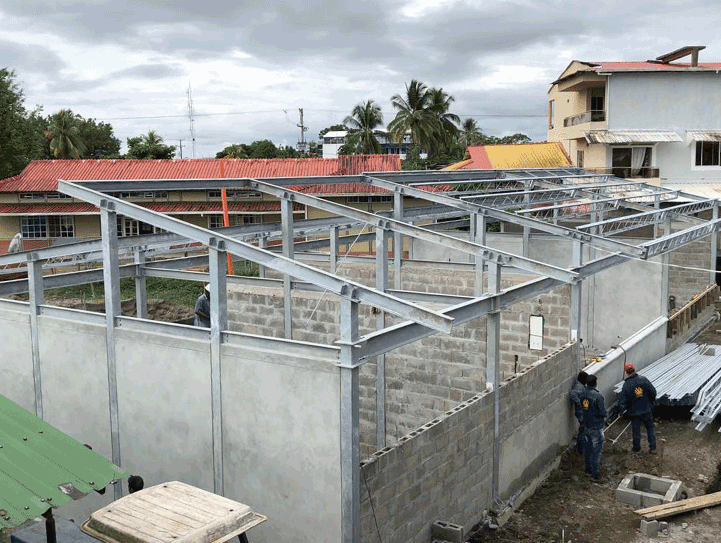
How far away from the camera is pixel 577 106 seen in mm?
37750

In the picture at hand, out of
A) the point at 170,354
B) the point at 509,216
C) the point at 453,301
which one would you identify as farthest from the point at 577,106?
the point at 170,354

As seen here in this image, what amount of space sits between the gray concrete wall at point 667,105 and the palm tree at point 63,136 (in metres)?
36.1

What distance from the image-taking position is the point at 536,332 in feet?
41.4

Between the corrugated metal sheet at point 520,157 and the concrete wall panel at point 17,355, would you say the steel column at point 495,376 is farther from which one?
the corrugated metal sheet at point 520,157

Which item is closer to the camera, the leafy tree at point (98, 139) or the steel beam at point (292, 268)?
the steel beam at point (292, 268)

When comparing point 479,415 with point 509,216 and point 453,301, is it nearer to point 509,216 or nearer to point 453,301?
point 453,301

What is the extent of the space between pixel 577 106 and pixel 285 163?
14759 mm

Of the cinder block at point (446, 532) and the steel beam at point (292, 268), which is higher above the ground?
the steel beam at point (292, 268)

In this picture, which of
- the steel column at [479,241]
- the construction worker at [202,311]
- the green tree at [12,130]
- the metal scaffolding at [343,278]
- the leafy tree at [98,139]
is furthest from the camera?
the leafy tree at [98,139]

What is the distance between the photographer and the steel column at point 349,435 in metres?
6.86

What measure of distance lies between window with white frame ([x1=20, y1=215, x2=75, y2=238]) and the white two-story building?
78.5ft

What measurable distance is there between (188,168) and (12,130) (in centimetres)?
765

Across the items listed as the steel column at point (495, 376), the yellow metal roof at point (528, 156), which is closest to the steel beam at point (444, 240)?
the steel column at point (495, 376)

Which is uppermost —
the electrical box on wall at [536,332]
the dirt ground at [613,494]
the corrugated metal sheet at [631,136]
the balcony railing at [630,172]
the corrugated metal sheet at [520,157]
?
the corrugated metal sheet at [631,136]
